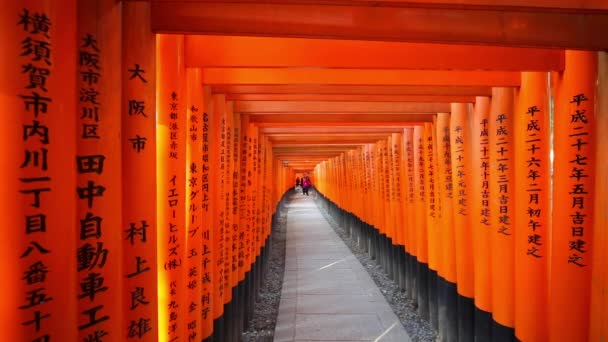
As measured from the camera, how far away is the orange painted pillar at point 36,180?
130 cm

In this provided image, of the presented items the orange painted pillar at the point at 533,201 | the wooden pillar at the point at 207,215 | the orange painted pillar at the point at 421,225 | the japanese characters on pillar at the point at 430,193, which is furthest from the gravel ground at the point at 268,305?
the orange painted pillar at the point at 533,201

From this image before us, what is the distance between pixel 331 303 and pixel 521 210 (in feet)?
15.6

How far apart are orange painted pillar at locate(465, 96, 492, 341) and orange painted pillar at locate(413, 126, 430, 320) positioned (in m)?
2.14

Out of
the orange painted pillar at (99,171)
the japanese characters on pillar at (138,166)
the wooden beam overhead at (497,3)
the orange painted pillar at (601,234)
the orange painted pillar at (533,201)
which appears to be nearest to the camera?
the orange painted pillar at (99,171)

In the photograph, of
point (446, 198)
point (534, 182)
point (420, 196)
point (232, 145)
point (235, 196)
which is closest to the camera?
point (534, 182)

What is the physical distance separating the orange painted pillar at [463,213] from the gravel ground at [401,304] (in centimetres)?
124

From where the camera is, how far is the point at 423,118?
6.07 meters

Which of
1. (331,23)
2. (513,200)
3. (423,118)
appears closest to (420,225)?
(423,118)

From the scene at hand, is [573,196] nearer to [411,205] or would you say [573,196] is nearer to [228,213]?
[228,213]

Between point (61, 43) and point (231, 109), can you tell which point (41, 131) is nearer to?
point (61, 43)

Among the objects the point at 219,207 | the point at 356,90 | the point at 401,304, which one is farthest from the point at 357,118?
the point at 401,304

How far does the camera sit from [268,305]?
24.3ft

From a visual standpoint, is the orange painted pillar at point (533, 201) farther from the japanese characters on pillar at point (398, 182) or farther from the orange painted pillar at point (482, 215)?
the japanese characters on pillar at point (398, 182)

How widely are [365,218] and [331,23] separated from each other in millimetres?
10285
